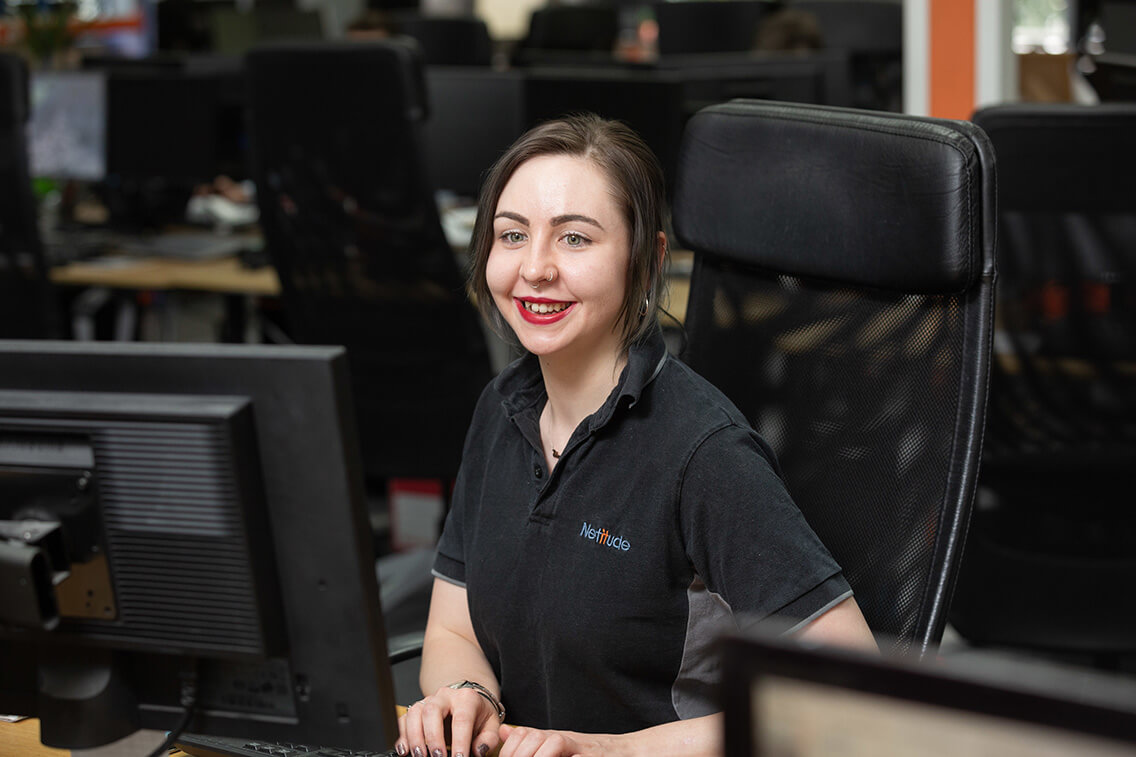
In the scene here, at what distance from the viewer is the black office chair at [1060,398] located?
5.88 feet

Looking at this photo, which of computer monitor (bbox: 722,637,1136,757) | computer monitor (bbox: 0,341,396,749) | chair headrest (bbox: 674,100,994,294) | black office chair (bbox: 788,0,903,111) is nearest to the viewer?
computer monitor (bbox: 722,637,1136,757)

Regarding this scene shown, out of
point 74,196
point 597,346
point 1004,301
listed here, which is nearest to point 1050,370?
point 1004,301

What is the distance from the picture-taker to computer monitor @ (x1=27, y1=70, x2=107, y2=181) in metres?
3.87

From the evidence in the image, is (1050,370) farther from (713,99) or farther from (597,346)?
(713,99)

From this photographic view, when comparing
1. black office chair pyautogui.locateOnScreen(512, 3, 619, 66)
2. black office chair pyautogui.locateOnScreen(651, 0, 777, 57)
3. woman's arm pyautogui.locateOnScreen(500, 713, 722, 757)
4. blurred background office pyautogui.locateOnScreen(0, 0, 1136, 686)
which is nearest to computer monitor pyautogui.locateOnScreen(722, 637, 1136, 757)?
woman's arm pyautogui.locateOnScreen(500, 713, 722, 757)

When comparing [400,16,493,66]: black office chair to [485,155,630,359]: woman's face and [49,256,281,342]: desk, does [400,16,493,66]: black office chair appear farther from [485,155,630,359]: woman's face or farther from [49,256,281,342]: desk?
[485,155,630,359]: woman's face

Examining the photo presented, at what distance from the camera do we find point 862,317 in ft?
4.17

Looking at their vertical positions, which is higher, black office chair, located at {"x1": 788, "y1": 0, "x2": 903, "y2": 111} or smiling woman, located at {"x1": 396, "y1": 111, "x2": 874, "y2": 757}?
black office chair, located at {"x1": 788, "y1": 0, "x2": 903, "y2": 111}

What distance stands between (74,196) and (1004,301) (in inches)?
128

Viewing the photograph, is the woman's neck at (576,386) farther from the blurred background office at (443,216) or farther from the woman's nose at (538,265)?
the blurred background office at (443,216)

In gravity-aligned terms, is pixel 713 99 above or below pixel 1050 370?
above

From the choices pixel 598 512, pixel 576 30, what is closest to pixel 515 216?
pixel 598 512

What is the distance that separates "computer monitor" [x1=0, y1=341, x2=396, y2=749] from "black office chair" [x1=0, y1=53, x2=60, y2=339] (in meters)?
2.25

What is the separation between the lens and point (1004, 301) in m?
1.98
